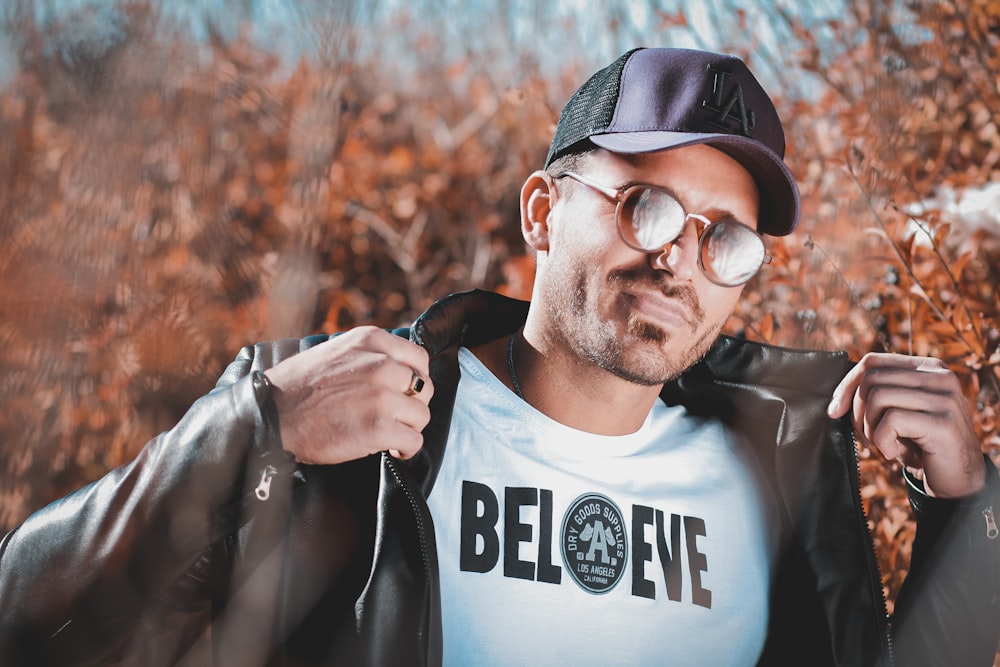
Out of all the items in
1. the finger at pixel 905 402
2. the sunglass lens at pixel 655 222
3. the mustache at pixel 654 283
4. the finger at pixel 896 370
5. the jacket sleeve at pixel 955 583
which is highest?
the sunglass lens at pixel 655 222

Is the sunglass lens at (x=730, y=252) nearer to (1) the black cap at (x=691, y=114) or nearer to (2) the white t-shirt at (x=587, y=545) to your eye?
(1) the black cap at (x=691, y=114)

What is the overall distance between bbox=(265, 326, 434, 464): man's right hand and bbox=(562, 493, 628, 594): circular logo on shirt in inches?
21.2

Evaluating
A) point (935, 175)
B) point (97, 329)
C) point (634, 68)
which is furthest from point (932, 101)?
point (97, 329)

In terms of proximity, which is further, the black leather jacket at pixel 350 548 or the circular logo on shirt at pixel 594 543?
the circular logo on shirt at pixel 594 543

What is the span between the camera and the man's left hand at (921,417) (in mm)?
1851

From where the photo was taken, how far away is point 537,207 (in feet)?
7.23

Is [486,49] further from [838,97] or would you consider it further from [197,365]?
[197,365]

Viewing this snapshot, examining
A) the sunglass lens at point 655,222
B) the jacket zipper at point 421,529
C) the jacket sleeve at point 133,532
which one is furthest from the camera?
the sunglass lens at point 655,222

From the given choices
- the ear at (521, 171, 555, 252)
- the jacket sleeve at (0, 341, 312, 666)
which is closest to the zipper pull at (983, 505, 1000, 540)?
the ear at (521, 171, 555, 252)

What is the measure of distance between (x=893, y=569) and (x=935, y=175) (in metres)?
1.44

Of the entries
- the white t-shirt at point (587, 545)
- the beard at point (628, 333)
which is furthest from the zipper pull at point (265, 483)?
the beard at point (628, 333)

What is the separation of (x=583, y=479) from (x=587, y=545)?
15 cm

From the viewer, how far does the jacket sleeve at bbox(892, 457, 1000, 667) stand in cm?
197

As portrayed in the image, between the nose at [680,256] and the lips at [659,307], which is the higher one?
the nose at [680,256]
